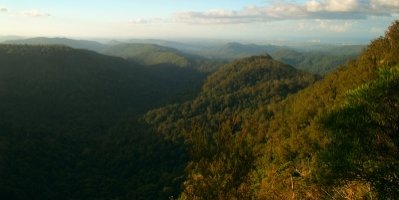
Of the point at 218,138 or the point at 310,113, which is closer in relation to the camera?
the point at 218,138

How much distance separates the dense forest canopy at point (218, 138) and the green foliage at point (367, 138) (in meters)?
0.02

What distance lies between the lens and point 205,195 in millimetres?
15766

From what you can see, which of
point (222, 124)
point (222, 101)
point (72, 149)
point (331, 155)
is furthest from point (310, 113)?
point (72, 149)

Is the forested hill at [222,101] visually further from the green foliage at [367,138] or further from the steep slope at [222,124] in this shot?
the green foliage at [367,138]

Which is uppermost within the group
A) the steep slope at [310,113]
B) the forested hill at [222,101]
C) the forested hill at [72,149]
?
the steep slope at [310,113]

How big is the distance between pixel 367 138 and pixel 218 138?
7.64 m

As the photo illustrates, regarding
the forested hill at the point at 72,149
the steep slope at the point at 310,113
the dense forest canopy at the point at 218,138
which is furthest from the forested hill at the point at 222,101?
the steep slope at the point at 310,113

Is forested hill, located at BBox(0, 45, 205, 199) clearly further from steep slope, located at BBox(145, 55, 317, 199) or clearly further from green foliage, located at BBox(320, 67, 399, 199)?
green foliage, located at BBox(320, 67, 399, 199)

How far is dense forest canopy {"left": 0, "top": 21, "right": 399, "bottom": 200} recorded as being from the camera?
26.6ft

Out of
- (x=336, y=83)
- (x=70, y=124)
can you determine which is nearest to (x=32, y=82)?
(x=70, y=124)

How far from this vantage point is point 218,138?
15.3 m

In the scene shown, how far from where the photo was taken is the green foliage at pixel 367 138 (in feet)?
25.8

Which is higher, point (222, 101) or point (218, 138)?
point (218, 138)

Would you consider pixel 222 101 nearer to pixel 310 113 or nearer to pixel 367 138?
pixel 310 113
